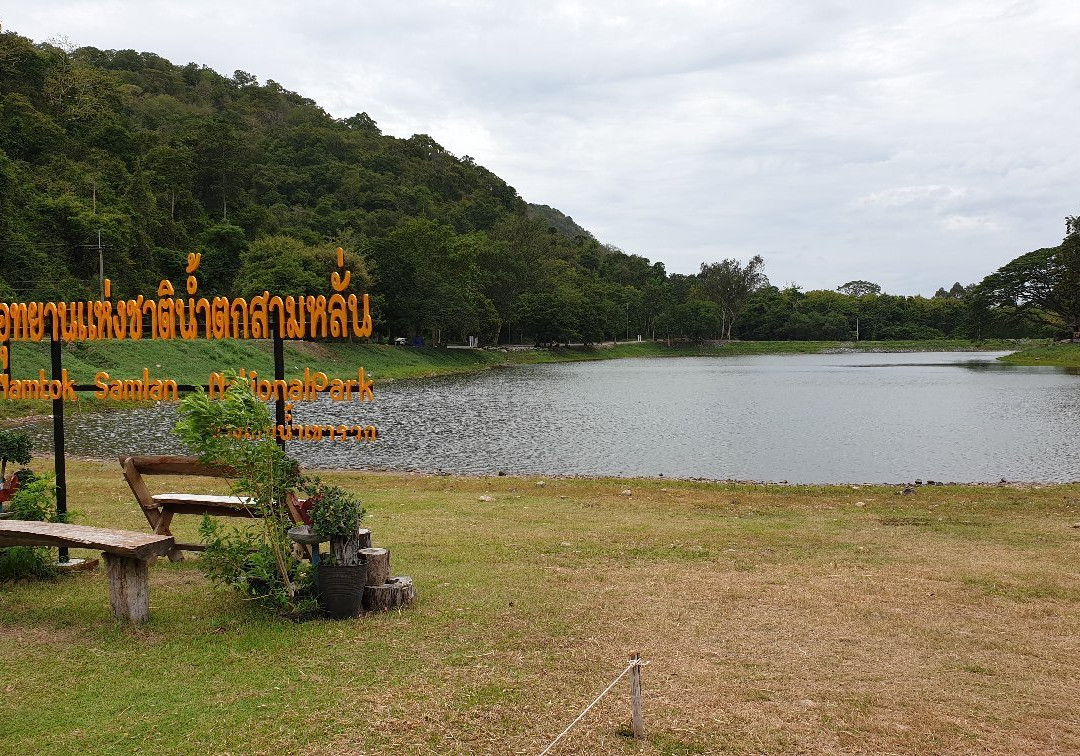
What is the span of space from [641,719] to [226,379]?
5264mm

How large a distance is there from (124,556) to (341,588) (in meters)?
1.87

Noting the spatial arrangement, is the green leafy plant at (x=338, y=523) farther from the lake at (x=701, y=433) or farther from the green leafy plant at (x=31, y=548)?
the lake at (x=701, y=433)

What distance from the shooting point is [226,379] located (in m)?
7.63

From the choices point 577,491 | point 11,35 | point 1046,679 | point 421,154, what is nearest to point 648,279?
point 421,154

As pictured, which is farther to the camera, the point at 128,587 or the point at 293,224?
the point at 293,224

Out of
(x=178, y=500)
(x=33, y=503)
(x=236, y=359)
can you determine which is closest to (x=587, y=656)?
(x=178, y=500)

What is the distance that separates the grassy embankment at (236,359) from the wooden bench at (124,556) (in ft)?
7.11

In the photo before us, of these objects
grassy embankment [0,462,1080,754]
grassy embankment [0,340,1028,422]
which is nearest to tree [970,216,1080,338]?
grassy embankment [0,340,1028,422]

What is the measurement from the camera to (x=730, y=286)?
159m

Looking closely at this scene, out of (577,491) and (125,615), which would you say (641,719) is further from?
(577,491)

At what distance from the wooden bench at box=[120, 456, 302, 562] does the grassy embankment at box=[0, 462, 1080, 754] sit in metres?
0.56

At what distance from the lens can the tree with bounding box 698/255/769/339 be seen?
158625 mm

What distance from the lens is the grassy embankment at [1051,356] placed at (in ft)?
273

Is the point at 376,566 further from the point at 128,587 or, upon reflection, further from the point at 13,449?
the point at 13,449
